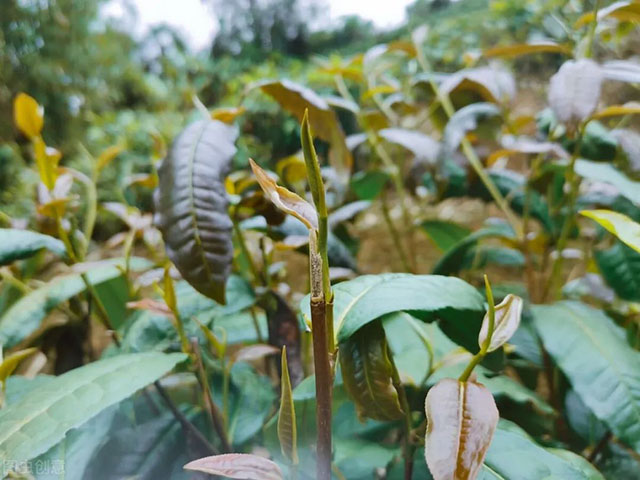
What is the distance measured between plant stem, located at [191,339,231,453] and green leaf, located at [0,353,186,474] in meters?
0.03

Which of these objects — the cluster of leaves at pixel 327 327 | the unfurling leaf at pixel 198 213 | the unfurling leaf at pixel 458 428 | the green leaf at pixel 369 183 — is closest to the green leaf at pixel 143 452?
the cluster of leaves at pixel 327 327

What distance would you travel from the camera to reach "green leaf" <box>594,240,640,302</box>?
661 mm

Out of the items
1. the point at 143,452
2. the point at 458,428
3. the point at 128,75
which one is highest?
the point at 128,75

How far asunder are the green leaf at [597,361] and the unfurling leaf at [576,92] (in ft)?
0.81

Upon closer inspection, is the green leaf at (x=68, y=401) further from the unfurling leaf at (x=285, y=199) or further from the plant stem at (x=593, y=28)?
the plant stem at (x=593, y=28)

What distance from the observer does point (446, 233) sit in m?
0.92

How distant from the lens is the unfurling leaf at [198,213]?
1.56 ft

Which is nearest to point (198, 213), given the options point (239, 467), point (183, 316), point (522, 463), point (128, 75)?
point (183, 316)

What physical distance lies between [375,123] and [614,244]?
1.53 ft

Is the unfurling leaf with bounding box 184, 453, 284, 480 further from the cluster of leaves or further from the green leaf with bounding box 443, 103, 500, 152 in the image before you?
the green leaf with bounding box 443, 103, 500, 152

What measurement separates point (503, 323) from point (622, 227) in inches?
6.4

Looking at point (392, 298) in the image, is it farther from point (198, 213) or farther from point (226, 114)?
point (226, 114)

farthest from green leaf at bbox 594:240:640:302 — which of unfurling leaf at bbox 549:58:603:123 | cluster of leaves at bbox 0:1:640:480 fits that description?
unfurling leaf at bbox 549:58:603:123

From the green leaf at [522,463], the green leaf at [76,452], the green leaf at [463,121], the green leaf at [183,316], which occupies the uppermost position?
the green leaf at [463,121]
